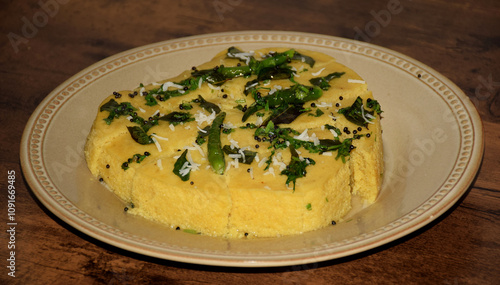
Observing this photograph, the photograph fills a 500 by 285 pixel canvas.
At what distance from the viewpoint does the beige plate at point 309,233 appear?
144 inches

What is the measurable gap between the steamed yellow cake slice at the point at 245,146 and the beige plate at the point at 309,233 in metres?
0.14

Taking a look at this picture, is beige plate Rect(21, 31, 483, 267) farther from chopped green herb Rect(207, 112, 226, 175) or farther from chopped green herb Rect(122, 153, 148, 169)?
chopped green herb Rect(207, 112, 226, 175)

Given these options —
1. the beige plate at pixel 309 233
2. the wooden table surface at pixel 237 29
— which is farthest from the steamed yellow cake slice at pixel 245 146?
the wooden table surface at pixel 237 29

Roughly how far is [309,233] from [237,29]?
3.16 metres

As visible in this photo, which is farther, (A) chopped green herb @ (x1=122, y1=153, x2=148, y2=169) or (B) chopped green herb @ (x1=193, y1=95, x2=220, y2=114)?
(B) chopped green herb @ (x1=193, y1=95, x2=220, y2=114)

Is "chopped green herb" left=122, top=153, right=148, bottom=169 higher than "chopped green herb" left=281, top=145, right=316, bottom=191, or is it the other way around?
"chopped green herb" left=281, top=145, right=316, bottom=191

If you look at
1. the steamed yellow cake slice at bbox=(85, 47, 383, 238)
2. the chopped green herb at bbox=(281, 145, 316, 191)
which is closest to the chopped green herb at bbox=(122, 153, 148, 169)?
the steamed yellow cake slice at bbox=(85, 47, 383, 238)

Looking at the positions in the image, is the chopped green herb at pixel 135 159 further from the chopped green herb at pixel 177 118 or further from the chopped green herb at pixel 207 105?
the chopped green herb at pixel 207 105

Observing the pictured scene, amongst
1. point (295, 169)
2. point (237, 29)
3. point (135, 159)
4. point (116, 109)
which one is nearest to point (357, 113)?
point (295, 169)

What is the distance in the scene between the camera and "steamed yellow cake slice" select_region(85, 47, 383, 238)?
157 inches

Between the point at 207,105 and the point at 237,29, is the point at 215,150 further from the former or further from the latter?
the point at 237,29

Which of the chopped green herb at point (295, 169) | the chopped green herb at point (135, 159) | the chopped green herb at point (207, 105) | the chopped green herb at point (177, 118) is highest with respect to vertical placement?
the chopped green herb at point (207, 105)

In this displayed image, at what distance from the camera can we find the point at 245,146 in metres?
4.29

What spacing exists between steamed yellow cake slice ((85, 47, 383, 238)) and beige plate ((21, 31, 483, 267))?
0.14 metres
